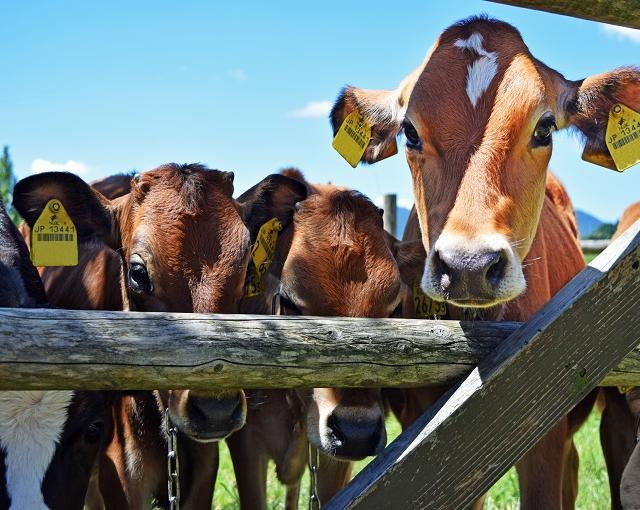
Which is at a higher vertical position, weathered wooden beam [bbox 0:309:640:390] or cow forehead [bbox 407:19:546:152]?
cow forehead [bbox 407:19:546:152]

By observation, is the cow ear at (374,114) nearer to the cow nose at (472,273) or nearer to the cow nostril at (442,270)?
the cow nostril at (442,270)

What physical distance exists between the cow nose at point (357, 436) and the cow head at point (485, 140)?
747mm

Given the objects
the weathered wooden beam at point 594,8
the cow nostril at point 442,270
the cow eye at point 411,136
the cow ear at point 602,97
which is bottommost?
the cow nostril at point 442,270

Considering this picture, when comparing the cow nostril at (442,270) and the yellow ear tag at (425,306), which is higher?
the cow nostril at (442,270)

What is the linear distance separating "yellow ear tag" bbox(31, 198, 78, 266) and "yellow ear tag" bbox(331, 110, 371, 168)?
1.47 m

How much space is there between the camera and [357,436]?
3.60m

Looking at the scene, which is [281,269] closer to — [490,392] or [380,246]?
[380,246]

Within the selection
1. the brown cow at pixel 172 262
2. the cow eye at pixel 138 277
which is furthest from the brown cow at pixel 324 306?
the cow eye at pixel 138 277

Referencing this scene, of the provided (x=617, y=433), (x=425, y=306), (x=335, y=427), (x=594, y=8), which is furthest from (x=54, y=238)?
(x=617, y=433)

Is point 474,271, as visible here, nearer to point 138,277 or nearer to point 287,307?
point 287,307

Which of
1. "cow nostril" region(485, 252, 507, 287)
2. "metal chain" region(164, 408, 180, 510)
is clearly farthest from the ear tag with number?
"metal chain" region(164, 408, 180, 510)

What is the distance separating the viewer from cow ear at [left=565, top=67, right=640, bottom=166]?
4.10m

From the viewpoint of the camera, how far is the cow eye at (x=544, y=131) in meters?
3.75

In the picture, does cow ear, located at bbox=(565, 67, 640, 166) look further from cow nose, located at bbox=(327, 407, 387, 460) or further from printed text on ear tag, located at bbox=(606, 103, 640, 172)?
cow nose, located at bbox=(327, 407, 387, 460)
